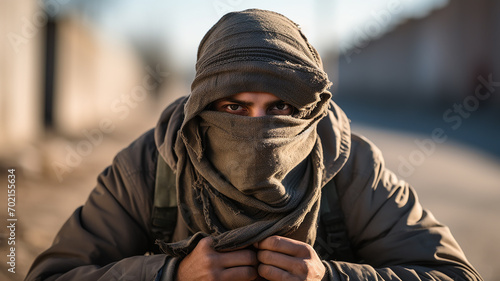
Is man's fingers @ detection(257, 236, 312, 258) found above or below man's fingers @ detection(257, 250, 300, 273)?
above

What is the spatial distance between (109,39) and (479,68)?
1621 cm

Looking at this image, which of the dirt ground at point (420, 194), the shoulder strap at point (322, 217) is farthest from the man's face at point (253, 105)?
the dirt ground at point (420, 194)

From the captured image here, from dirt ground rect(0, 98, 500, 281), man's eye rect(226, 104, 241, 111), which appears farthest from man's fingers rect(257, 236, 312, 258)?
dirt ground rect(0, 98, 500, 281)

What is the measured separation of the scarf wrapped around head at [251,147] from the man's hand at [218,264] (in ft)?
0.13

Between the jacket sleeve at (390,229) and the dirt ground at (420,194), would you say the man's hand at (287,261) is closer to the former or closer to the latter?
the jacket sleeve at (390,229)

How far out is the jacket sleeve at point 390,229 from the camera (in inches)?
84.7

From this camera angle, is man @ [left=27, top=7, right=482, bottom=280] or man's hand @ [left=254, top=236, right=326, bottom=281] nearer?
man's hand @ [left=254, top=236, right=326, bottom=281]

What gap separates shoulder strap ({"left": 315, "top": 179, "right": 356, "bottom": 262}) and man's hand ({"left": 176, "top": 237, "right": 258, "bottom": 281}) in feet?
1.45

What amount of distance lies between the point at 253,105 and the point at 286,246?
0.60 m

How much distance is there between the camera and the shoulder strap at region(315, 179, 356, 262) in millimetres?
2221

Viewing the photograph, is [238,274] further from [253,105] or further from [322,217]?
[253,105]

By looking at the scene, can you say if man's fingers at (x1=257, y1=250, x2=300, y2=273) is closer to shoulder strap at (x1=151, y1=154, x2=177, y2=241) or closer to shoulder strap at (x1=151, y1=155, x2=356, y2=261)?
shoulder strap at (x1=151, y1=155, x2=356, y2=261)

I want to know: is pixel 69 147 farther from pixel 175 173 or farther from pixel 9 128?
pixel 175 173

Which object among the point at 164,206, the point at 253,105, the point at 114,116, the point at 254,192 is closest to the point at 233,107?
the point at 253,105
